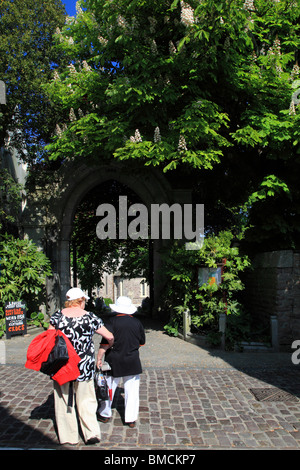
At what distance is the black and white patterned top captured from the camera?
140 inches

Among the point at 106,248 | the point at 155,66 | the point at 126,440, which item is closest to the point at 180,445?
the point at 126,440

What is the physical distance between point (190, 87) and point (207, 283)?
14.0 feet

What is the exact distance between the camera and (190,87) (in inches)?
289

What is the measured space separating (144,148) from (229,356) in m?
4.41

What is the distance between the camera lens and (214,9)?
608 centimetres

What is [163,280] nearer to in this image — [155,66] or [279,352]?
[279,352]

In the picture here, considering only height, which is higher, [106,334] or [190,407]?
[106,334]

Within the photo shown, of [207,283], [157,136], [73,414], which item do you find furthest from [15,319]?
[73,414]

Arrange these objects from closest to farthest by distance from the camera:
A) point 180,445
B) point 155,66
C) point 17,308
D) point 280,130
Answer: point 180,445 → point 155,66 → point 280,130 → point 17,308

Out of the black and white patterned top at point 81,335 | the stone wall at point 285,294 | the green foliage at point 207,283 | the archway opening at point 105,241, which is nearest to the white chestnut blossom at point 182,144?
the green foliage at point 207,283

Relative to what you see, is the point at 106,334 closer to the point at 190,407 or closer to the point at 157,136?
the point at 190,407

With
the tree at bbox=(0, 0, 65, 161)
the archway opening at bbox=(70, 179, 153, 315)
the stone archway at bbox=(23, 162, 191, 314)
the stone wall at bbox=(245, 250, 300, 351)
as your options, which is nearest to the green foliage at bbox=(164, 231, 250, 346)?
the stone wall at bbox=(245, 250, 300, 351)

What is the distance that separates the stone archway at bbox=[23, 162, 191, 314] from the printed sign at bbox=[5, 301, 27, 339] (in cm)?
194

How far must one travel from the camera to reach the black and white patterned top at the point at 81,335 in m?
3.56
